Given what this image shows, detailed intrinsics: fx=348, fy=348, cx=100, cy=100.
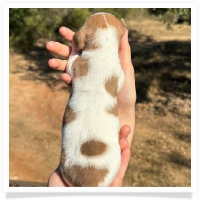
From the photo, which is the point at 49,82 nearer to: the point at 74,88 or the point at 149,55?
the point at 149,55

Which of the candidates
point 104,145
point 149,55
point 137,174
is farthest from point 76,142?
point 149,55

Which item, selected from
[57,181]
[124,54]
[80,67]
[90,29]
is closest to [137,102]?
[124,54]

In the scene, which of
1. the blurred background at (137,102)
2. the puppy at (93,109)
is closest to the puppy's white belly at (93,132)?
the puppy at (93,109)

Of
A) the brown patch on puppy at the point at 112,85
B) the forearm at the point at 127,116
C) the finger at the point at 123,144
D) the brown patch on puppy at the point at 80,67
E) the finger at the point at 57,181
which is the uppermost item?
the brown patch on puppy at the point at 80,67

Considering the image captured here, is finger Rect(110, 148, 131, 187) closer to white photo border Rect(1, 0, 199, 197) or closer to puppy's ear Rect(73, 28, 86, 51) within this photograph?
white photo border Rect(1, 0, 199, 197)

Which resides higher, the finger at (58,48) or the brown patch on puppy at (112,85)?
the finger at (58,48)

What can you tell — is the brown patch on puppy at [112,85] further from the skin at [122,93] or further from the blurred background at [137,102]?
the blurred background at [137,102]
